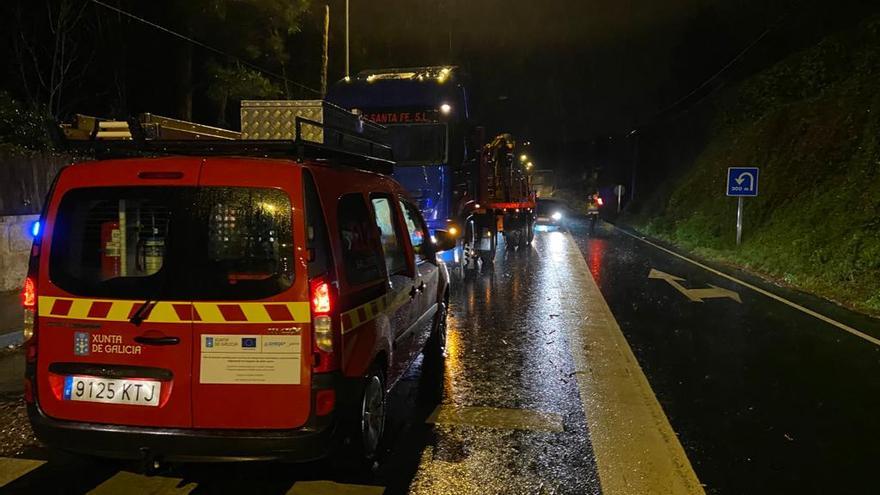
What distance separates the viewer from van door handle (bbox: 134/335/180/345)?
138 inches

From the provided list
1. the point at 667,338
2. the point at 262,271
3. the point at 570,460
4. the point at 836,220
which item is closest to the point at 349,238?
the point at 262,271

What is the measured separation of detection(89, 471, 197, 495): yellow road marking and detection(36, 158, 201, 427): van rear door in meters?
0.62

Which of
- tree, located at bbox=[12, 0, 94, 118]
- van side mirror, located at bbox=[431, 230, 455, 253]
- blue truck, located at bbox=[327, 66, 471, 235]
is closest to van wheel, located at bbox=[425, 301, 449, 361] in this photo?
van side mirror, located at bbox=[431, 230, 455, 253]

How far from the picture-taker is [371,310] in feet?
13.4

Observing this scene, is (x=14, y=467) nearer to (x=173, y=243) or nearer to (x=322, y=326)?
(x=173, y=243)

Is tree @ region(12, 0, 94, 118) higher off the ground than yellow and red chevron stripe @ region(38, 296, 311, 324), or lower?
higher

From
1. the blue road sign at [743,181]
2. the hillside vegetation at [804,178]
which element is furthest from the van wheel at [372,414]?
the blue road sign at [743,181]

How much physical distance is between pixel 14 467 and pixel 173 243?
2.07 meters

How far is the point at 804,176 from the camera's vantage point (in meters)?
19.7

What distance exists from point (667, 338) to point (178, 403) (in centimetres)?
631

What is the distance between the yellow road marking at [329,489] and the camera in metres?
3.95

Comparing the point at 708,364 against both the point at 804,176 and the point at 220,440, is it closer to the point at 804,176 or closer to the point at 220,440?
the point at 220,440

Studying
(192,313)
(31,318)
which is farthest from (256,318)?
(31,318)

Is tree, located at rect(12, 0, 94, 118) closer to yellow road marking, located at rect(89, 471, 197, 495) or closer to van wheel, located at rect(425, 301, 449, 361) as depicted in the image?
van wheel, located at rect(425, 301, 449, 361)
